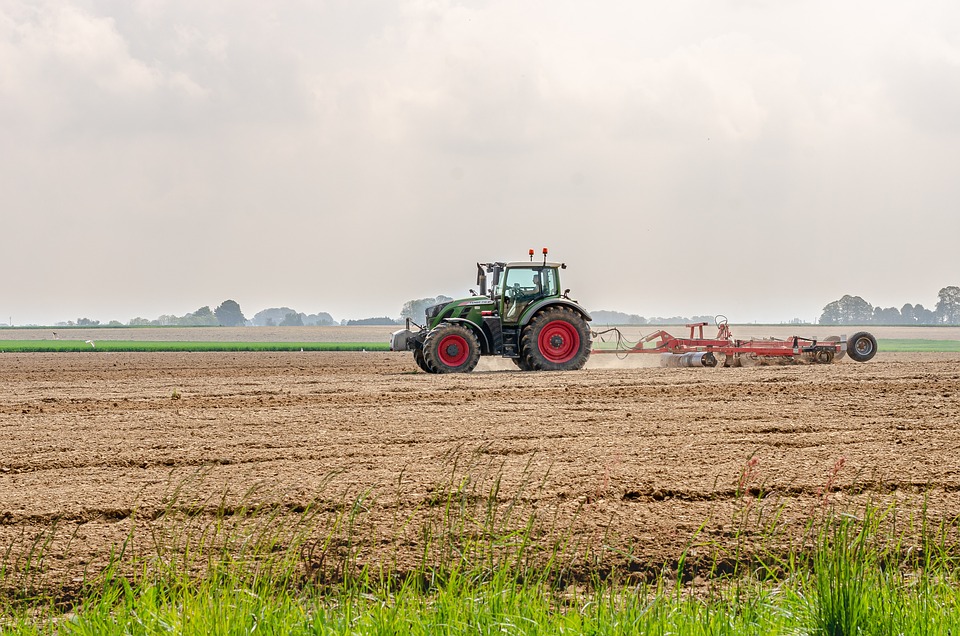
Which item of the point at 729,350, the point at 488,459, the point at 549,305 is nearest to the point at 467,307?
the point at 549,305

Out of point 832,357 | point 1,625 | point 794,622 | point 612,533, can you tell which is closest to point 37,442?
point 1,625

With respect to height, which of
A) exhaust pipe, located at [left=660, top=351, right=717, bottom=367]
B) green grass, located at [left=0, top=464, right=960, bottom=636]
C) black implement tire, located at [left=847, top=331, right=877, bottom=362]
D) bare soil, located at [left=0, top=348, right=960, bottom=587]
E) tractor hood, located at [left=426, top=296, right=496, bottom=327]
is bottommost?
green grass, located at [left=0, top=464, right=960, bottom=636]

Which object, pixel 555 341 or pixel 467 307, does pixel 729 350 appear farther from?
pixel 467 307

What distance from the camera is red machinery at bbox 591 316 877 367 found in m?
20.7

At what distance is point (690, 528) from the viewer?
19.6ft

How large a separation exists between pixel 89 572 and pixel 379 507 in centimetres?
189

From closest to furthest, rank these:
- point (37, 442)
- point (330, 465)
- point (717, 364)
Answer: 1. point (330, 465)
2. point (37, 442)
3. point (717, 364)

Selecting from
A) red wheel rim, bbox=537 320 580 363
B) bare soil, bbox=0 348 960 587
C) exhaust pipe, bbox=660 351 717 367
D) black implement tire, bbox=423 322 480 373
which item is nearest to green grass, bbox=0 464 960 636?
bare soil, bbox=0 348 960 587

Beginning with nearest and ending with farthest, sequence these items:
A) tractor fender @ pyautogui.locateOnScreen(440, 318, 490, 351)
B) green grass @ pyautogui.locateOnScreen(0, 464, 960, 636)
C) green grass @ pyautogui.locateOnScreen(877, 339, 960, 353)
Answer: green grass @ pyautogui.locateOnScreen(0, 464, 960, 636) < tractor fender @ pyautogui.locateOnScreen(440, 318, 490, 351) < green grass @ pyautogui.locateOnScreen(877, 339, 960, 353)

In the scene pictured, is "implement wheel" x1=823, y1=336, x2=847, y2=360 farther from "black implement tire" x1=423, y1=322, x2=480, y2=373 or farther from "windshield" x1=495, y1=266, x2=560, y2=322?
"black implement tire" x1=423, y1=322, x2=480, y2=373

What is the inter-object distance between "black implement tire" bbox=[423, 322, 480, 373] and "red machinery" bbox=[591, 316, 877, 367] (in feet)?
11.1

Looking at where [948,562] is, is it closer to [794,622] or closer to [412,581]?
[794,622]

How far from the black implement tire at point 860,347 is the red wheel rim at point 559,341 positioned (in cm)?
754

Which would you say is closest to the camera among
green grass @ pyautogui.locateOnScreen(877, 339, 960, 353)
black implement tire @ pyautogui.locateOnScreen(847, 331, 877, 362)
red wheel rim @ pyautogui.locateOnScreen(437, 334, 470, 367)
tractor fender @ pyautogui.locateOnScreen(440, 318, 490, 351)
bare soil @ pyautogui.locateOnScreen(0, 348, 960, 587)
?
bare soil @ pyautogui.locateOnScreen(0, 348, 960, 587)
